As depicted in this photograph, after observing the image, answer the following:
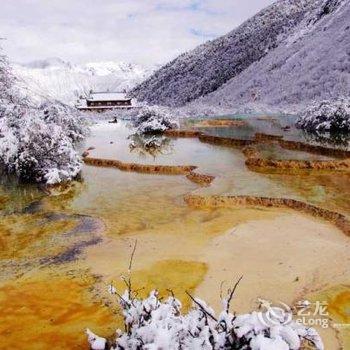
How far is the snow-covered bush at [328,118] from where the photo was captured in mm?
26989

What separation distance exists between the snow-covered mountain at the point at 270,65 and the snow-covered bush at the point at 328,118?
15205 millimetres

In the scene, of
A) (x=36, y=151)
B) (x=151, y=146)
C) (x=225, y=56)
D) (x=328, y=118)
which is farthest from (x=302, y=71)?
(x=36, y=151)

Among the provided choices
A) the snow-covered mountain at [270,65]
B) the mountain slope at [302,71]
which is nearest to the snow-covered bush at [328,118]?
the mountain slope at [302,71]

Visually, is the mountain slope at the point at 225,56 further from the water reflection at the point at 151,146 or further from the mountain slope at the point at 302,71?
the water reflection at the point at 151,146

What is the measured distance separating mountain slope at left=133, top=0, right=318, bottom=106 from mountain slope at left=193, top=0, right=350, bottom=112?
7.23m

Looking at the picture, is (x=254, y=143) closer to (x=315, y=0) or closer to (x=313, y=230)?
(x=313, y=230)

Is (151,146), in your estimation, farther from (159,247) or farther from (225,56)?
(225,56)

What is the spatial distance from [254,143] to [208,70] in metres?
66.4

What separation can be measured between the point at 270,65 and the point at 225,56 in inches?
943

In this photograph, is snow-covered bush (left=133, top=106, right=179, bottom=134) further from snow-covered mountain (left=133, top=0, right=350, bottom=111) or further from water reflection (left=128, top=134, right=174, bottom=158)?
snow-covered mountain (left=133, top=0, right=350, bottom=111)

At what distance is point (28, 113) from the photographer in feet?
62.9

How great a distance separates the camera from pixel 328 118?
2794 cm

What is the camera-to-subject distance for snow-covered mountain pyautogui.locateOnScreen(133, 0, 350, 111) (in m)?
51.6

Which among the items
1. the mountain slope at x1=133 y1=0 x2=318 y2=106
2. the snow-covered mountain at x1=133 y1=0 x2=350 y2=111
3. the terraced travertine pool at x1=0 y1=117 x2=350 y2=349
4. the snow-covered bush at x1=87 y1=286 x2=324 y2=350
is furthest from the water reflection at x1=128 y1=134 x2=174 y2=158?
the mountain slope at x1=133 y1=0 x2=318 y2=106
